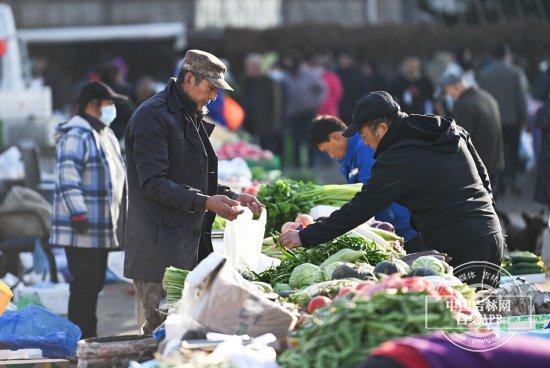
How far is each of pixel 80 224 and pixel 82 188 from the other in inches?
11.5

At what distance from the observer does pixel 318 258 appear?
22.4 ft

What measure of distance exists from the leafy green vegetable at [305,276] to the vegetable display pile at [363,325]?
1080 mm

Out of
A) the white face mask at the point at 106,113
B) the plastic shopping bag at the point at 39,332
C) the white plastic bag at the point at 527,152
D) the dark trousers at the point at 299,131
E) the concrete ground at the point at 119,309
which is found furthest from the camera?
the dark trousers at the point at 299,131

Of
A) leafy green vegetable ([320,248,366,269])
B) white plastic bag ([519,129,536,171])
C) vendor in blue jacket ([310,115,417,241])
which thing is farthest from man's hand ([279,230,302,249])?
white plastic bag ([519,129,536,171])

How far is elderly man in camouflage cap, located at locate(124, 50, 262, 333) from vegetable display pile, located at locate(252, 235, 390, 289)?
388 mm

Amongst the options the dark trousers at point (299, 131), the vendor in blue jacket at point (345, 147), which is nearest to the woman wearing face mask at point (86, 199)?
the vendor in blue jacket at point (345, 147)

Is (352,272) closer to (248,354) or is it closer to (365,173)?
(248,354)

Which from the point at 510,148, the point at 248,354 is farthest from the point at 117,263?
the point at 510,148

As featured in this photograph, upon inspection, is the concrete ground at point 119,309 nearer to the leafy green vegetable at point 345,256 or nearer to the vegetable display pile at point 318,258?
the vegetable display pile at point 318,258

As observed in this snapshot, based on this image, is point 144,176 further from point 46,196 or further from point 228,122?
point 228,122

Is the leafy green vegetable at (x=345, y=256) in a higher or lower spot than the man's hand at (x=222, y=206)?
lower

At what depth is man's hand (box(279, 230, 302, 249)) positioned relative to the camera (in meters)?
6.64

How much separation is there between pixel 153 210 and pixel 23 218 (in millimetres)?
4555

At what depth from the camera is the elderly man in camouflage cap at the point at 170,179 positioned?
6.61 metres
